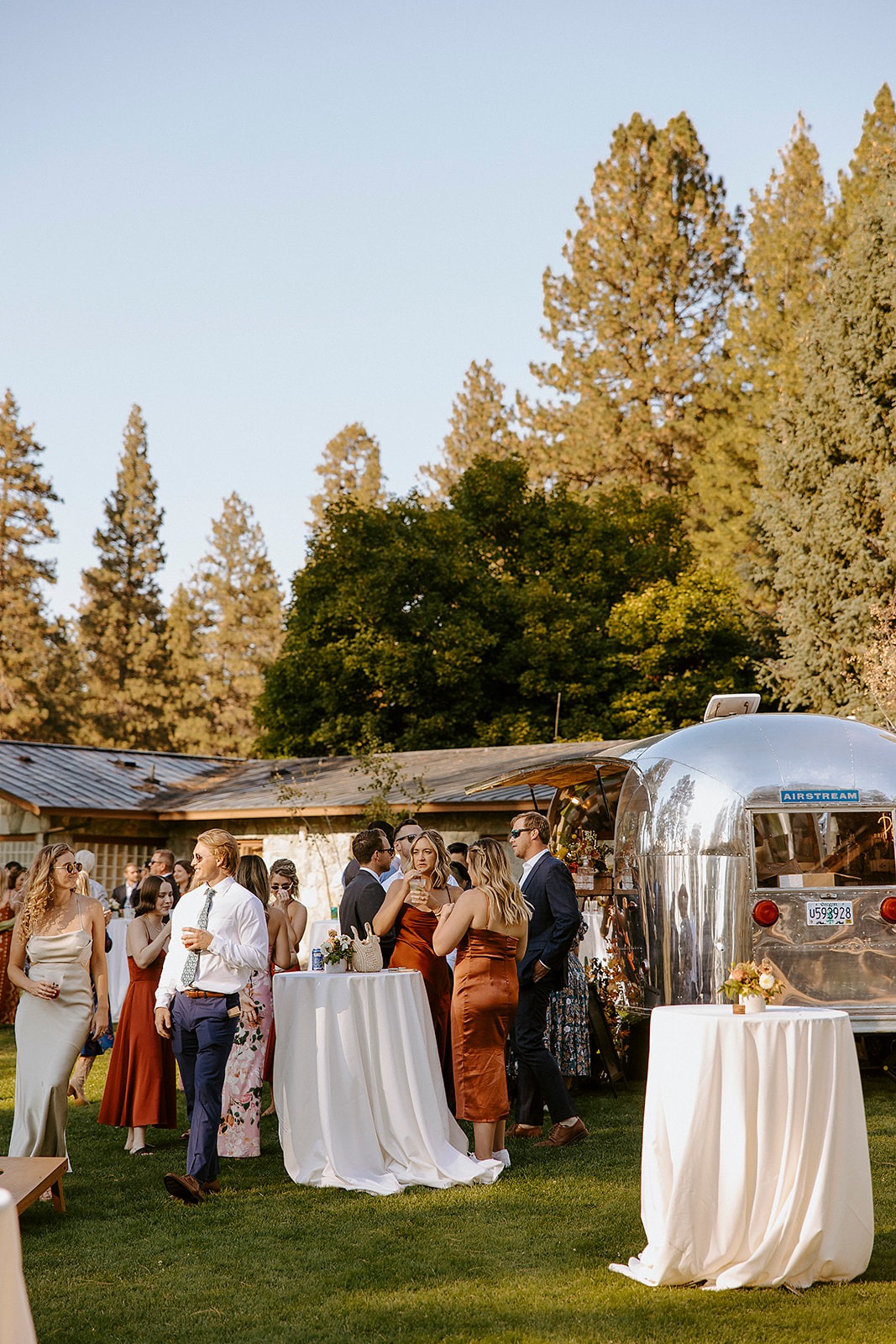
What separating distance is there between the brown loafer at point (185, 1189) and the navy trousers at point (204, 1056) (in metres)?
0.10

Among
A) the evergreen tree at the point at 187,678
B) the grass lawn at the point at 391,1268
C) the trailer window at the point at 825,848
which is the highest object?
the evergreen tree at the point at 187,678

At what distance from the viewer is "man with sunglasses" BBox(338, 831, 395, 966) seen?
347 inches

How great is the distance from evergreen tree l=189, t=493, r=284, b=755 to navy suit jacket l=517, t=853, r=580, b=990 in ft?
142

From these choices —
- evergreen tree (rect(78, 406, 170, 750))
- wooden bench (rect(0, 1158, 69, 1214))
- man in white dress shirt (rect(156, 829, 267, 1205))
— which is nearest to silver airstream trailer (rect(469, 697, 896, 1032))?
man in white dress shirt (rect(156, 829, 267, 1205))

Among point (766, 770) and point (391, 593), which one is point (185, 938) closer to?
point (766, 770)

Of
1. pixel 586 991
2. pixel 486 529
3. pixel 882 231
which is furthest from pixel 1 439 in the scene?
pixel 586 991

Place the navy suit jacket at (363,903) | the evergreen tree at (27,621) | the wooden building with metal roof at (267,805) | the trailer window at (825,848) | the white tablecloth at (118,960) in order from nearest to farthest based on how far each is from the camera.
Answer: the navy suit jacket at (363,903) → the trailer window at (825,848) → the white tablecloth at (118,960) → the wooden building with metal roof at (267,805) → the evergreen tree at (27,621)

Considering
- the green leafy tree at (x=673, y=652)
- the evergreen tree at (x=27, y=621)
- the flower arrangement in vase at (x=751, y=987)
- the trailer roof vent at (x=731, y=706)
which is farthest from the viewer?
the evergreen tree at (x=27, y=621)

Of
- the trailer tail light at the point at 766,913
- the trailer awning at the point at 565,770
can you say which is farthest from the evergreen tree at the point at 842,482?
the trailer tail light at the point at 766,913

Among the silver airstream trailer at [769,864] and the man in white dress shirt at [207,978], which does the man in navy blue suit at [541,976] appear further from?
the man in white dress shirt at [207,978]

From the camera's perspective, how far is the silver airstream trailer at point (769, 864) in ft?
31.3

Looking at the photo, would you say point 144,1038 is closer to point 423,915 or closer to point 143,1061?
point 143,1061

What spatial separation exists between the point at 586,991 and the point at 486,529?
24260mm

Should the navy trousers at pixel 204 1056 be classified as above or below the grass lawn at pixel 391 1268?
above
